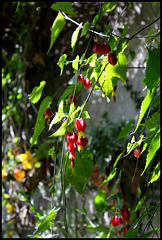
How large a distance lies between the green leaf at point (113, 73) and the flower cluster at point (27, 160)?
1.44m

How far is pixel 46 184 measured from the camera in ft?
6.59

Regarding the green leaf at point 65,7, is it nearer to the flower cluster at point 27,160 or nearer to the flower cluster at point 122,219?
the flower cluster at point 122,219

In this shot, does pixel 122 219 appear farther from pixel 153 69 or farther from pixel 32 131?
pixel 32 131

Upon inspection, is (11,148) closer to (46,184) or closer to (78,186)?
(46,184)

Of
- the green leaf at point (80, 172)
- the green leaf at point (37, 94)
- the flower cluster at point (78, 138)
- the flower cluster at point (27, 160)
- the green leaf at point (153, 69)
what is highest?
the green leaf at point (153, 69)

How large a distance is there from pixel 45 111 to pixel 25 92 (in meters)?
1.46

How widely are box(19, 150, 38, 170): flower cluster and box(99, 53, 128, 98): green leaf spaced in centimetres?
144

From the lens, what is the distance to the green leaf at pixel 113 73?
56 cm

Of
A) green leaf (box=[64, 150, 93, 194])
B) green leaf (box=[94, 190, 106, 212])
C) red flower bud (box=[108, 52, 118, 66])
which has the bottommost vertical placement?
green leaf (box=[94, 190, 106, 212])

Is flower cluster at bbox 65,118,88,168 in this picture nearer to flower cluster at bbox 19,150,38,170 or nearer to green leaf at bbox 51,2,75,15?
green leaf at bbox 51,2,75,15

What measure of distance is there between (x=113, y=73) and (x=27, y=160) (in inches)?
59.3

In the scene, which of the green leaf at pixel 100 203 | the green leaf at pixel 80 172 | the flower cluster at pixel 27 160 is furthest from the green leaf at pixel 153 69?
the flower cluster at pixel 27 160

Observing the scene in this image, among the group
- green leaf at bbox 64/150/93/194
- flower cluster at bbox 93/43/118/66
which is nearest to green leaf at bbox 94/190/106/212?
green leaf at bbox 64/150/93/194

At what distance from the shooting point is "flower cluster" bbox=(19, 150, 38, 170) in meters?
1.93
